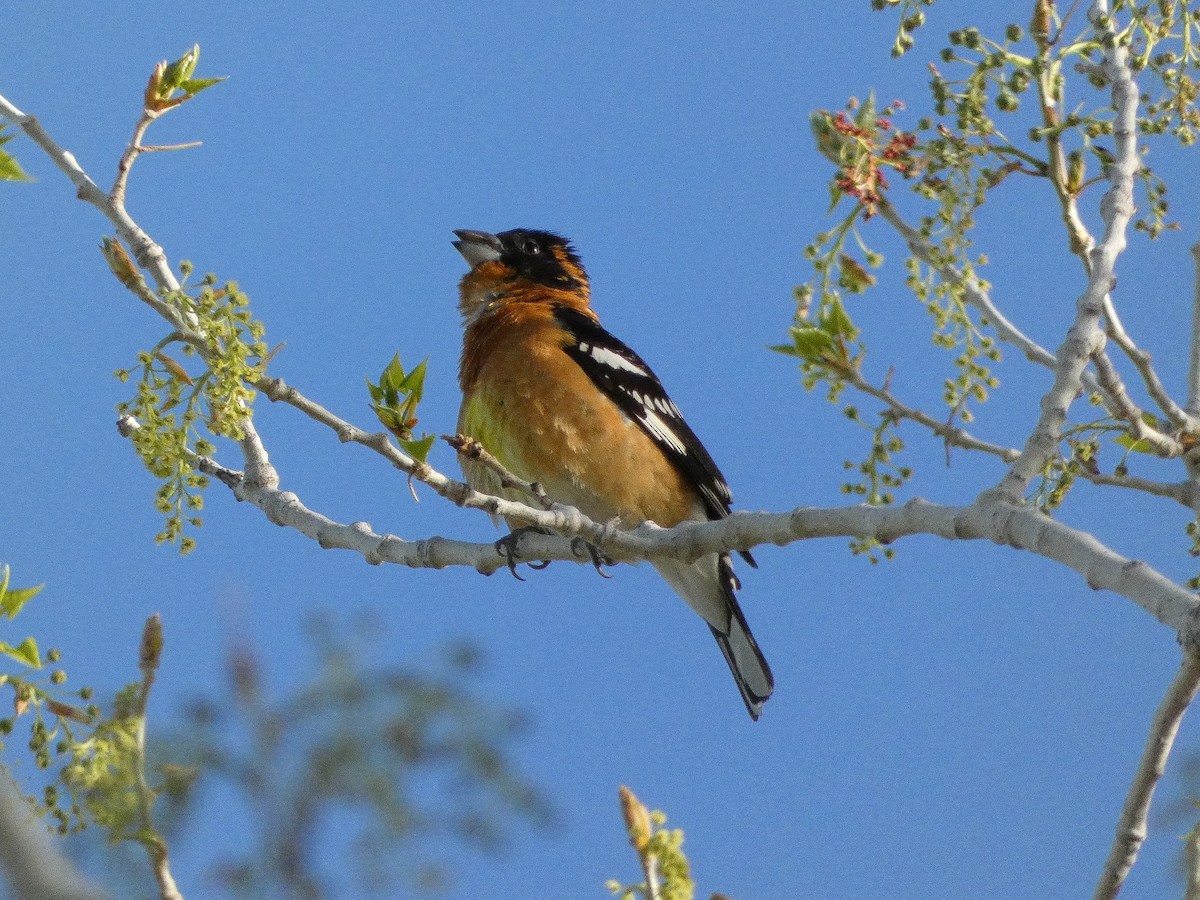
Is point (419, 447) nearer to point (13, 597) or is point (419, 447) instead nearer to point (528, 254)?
point (13, 597)

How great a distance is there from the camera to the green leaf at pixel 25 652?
3109 millimetres

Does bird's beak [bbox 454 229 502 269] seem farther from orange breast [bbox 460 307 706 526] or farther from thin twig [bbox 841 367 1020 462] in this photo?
thin twig [bbox 841 367 1020 462]

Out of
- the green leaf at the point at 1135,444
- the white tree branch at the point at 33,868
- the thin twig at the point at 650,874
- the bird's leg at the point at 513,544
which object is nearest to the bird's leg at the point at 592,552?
the bird's leg at the point at 513,544

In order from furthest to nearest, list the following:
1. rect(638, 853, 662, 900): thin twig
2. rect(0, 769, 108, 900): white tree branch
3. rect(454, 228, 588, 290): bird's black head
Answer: rect(454, 228, 588, 290): bird's black head < rect(638, 853, 662, 900): thin twig < rect(0, 769, 108, 900): white tree branch

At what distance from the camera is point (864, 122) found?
3885 millimetres

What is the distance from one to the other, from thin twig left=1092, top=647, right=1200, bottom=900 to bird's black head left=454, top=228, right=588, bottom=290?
4.39 metres

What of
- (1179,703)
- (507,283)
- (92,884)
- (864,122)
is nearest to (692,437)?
(507,283)

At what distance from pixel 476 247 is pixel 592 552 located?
2.43 m

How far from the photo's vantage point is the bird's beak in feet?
22.2

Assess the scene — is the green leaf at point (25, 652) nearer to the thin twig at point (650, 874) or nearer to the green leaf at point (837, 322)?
the thin twig at point (650, 874)

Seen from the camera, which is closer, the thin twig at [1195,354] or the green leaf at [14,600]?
the green leaf at [14,600]

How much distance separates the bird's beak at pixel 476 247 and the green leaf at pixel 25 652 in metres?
3.90

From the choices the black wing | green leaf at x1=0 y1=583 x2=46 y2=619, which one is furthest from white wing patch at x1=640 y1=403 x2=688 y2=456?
green leaf at x1=0 y1=583 x2=46 y2=619

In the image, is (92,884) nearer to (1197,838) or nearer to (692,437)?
(1197,838)
